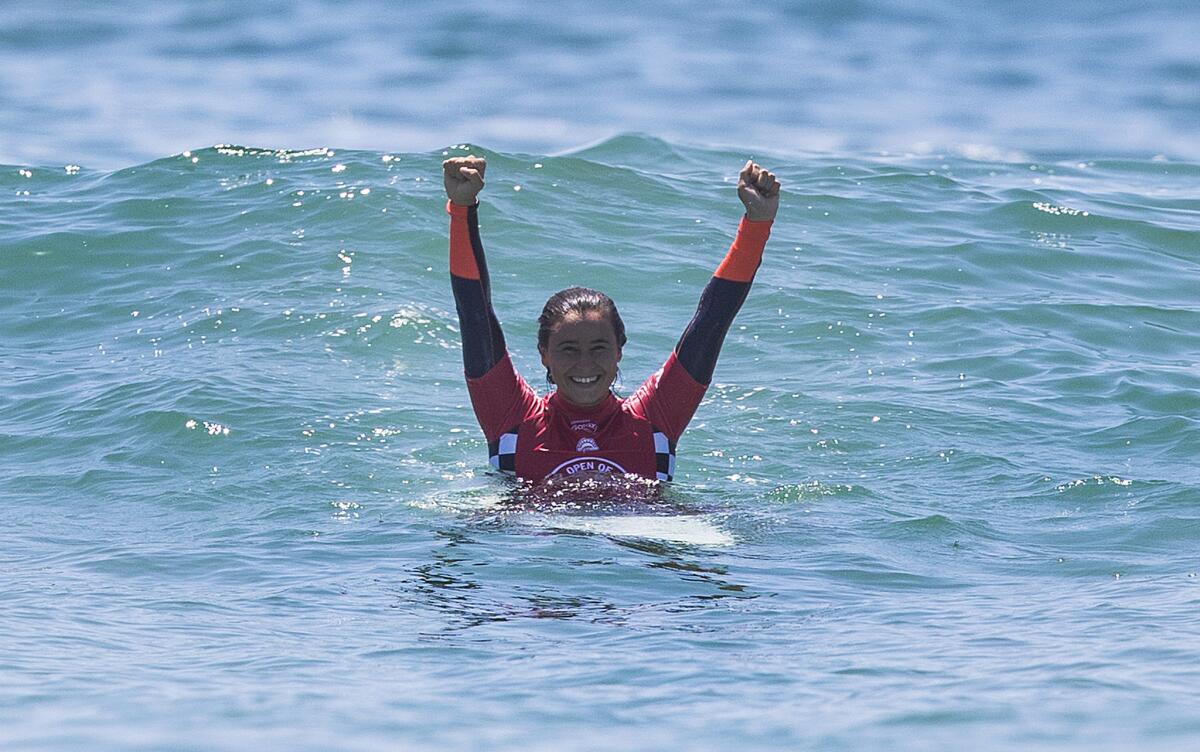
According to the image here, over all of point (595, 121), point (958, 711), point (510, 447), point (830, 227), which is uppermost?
point (595, 121)

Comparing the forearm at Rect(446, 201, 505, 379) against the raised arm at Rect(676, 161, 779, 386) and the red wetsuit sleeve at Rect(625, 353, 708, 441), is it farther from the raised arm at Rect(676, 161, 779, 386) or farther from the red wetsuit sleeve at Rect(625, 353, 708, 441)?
the raised arm at Rect(676, 161, 779, 386)

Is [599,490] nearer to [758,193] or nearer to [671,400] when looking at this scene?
[671,400]

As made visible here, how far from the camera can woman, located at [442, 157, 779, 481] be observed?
6.79 meters

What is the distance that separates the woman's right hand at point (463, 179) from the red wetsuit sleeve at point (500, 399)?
765 millimetres

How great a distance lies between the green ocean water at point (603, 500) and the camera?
15.6 ft

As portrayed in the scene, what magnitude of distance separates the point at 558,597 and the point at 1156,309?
271 inches

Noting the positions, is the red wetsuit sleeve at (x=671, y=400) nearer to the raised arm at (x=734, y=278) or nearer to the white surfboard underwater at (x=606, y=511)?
the raised arm at (x=734, y=278)

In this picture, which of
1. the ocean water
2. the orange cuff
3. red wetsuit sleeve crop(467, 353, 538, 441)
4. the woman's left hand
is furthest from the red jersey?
the woman's left hand

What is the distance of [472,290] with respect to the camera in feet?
22.3

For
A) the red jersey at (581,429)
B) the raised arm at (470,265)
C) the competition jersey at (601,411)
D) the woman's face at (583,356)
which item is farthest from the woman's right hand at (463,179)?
the red jersey at (581,429)

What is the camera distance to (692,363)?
7.11m

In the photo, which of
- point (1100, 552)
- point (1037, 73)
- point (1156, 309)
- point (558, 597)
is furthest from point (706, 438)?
point (1037, 73)

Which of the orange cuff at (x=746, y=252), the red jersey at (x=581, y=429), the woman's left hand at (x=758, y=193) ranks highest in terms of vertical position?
the woman's left hand at (x=758, y=193)

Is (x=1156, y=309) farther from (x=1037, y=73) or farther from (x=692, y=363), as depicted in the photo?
(x=1037, y=73)
